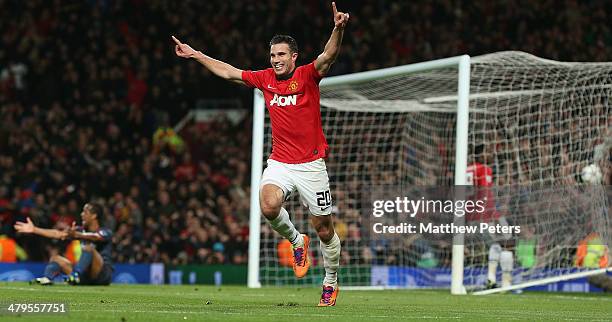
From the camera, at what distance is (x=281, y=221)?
32.5ft

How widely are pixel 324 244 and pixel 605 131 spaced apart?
24.1ft

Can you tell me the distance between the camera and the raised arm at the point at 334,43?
923 centimetres

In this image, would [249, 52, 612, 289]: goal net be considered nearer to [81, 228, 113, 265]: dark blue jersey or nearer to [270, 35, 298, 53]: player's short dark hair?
[81, 228, 113, 265]: dark blue jersey

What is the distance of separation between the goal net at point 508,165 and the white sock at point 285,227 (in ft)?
15.8

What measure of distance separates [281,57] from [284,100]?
1.33 feet

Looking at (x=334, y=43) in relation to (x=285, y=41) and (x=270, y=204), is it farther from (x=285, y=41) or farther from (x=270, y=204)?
(x=270, y=204)

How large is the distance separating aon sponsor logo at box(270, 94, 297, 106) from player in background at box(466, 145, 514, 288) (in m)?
5.97

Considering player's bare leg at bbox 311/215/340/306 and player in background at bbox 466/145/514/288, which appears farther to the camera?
player in background at bbox 466/145/514/288

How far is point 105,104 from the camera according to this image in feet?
83.7

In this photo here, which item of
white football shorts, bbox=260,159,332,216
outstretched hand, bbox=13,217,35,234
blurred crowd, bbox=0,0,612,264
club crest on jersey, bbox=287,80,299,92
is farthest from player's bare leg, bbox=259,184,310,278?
blurred crowd, bbox=0,0,612,264

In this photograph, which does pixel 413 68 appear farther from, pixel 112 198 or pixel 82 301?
pixel 112 198

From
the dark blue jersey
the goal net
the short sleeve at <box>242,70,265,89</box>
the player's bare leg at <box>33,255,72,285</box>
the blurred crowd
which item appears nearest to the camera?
the short sleeve at <box>242,70,265,89</box>

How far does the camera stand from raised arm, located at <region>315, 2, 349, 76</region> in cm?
923

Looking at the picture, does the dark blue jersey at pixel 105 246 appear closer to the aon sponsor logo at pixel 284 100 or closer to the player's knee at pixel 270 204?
the aon sponsor logo at pixel 284 100
